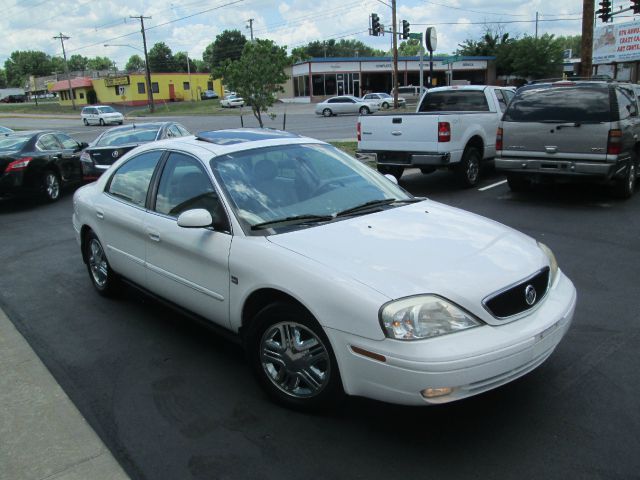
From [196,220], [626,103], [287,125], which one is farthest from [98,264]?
[287,125]

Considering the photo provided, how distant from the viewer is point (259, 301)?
361cm

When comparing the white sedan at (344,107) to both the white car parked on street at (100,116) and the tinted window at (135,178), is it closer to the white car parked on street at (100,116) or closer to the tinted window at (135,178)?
the white car parked on street at (100,116)

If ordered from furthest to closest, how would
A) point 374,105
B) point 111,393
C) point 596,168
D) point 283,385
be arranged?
1. point 374,105
2. point 596,168
3. point 111,393
4. point 283,385

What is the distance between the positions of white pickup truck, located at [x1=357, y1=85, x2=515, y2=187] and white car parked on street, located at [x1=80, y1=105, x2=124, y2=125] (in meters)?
39.1

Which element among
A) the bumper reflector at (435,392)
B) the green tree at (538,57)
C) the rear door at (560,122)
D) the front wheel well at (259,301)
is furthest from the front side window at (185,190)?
the green tree at (538,57)

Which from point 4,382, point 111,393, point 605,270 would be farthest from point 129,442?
point 605,270

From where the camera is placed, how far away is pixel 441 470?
293 centimetres

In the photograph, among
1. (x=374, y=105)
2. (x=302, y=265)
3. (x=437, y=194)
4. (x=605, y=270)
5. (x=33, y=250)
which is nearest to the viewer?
(x=302, y=265)

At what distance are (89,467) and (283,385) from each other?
45.1 inches

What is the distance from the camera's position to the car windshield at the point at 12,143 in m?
11.6

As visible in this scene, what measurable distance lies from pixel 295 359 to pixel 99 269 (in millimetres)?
3073

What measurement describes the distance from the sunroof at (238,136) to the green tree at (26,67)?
165880 mm

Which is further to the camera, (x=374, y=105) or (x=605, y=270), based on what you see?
(x=374, y=105)

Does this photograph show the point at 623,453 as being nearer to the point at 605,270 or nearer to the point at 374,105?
the point at 605,270
